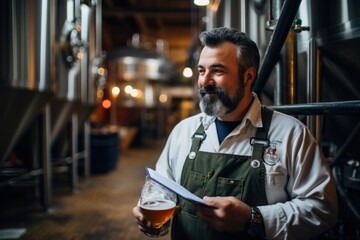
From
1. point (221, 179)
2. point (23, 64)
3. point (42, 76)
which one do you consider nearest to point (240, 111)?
point (221, 179)

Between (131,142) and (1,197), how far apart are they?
6837mm

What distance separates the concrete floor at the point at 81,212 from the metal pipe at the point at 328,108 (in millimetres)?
2129

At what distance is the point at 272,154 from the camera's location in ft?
4.17

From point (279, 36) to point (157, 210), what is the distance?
1.10m

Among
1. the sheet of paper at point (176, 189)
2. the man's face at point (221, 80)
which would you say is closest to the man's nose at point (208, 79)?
the man's face at point (221, 80)

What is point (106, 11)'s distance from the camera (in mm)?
Result: 9508

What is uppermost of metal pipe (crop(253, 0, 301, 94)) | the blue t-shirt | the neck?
metal pipe (crop(253, 0, 301, 94))

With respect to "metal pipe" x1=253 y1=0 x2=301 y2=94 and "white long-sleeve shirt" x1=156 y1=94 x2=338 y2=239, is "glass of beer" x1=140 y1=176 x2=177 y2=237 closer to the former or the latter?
"white long-sleeve shirt" x1=156 y1=94 x2=338 y2=239

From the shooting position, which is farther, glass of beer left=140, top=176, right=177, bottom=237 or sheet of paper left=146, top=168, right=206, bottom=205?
glass of beer left=140, top=176, right=177, bottom=237

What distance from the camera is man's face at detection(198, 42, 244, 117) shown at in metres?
1.37

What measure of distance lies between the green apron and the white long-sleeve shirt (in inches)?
1.2

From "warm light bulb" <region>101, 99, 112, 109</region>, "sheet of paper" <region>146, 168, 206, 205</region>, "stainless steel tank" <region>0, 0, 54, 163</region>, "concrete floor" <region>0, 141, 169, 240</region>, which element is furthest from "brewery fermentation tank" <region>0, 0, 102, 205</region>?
"warm light bulb" <region>101, 99, 112, 109</region>

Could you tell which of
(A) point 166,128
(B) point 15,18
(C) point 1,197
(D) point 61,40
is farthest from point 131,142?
(B) point 15,18

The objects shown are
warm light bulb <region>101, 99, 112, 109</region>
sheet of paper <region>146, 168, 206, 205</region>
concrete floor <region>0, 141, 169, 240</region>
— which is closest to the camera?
sheet of paper <region>146, 168, 206, 205</region>
